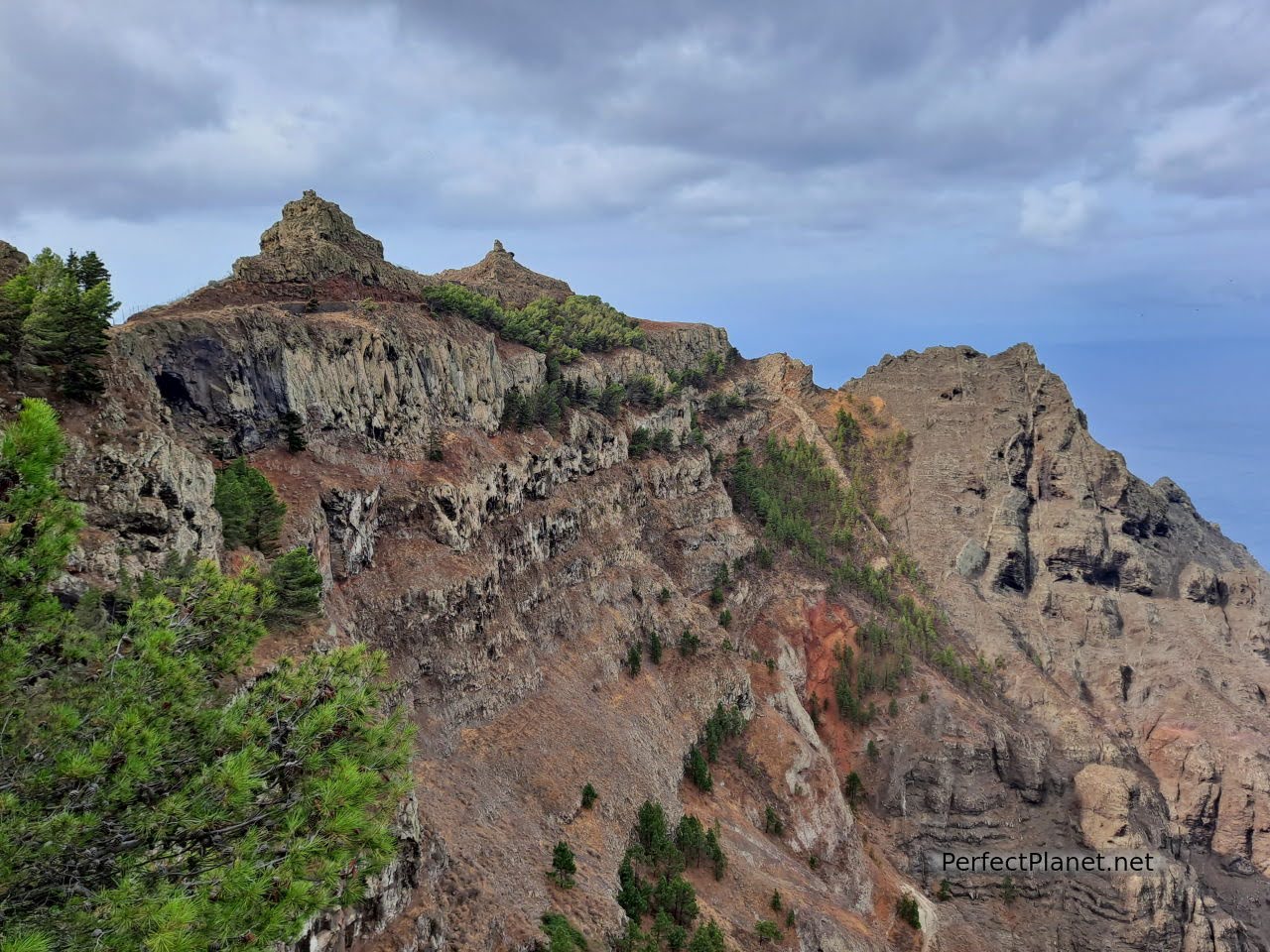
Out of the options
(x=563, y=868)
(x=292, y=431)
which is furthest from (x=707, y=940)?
→ (x=292, y=431)

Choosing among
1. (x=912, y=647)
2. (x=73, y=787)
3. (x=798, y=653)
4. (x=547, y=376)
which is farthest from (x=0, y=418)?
(x=912, y=647)

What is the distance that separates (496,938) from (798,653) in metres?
48.6

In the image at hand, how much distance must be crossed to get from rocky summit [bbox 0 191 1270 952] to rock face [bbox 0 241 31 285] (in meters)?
4.47

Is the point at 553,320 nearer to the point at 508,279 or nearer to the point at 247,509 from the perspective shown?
the point at 508,279

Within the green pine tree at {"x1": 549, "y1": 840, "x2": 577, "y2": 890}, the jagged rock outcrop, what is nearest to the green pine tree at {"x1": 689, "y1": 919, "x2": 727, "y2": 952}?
the green pine tree at {"x1": 549, "y1": 840, "x2": 577, "y2": 890}

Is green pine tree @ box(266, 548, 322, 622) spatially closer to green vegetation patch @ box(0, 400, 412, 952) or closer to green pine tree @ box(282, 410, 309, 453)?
green pine tree @ box(282, 410, 309, 453)

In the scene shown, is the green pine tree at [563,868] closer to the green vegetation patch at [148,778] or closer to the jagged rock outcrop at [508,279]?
the green vegetation patch at [148,778]

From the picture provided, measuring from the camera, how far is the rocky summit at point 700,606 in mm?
33094

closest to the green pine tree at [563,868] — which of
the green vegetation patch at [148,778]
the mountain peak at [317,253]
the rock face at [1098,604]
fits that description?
the green vegetation patch at [148,778]

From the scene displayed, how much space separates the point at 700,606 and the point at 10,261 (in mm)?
50003

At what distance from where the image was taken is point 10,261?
28.3 meters

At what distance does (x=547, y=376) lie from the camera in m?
65.7

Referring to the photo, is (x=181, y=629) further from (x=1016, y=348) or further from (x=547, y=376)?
(x=1016, y=348)

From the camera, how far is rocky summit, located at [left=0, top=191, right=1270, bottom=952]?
109ft
